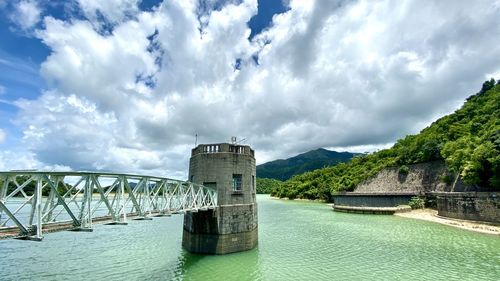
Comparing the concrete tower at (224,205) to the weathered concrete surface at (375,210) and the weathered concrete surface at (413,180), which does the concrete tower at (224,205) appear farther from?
the weathered concrete surface at (413,180)

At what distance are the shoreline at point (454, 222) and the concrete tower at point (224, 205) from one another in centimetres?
2108

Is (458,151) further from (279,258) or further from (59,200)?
→ (59,200)

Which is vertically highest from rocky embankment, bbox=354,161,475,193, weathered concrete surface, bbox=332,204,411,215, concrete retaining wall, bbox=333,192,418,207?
rocky embankment, bbox=354,161,475,193

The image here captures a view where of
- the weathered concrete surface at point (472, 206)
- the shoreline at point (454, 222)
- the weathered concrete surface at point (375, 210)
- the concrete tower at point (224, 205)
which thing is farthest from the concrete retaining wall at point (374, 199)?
the concrete tower at point (224, 205)

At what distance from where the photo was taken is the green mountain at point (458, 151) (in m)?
32.7

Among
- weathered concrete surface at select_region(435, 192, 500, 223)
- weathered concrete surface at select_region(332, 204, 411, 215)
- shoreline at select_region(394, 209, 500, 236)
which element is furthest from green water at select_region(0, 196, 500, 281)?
weathered concrete surface at select_region(332, 204, 411, 215)

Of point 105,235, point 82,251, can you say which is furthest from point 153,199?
point 105,235

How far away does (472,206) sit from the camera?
102 feet

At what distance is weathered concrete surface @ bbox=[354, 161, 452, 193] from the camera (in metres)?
48.1

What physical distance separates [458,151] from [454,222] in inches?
421

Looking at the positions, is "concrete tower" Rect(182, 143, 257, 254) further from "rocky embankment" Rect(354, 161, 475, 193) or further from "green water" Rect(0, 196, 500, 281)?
"rocky embankment" Rect(354, 161, 475, 193)

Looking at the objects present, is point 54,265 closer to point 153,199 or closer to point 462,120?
point 153,199

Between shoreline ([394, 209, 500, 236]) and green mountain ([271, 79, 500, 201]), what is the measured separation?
514 centimetres

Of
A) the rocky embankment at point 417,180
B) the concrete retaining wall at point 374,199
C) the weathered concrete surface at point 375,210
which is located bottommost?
the weathered concrete surface at point 375,210
